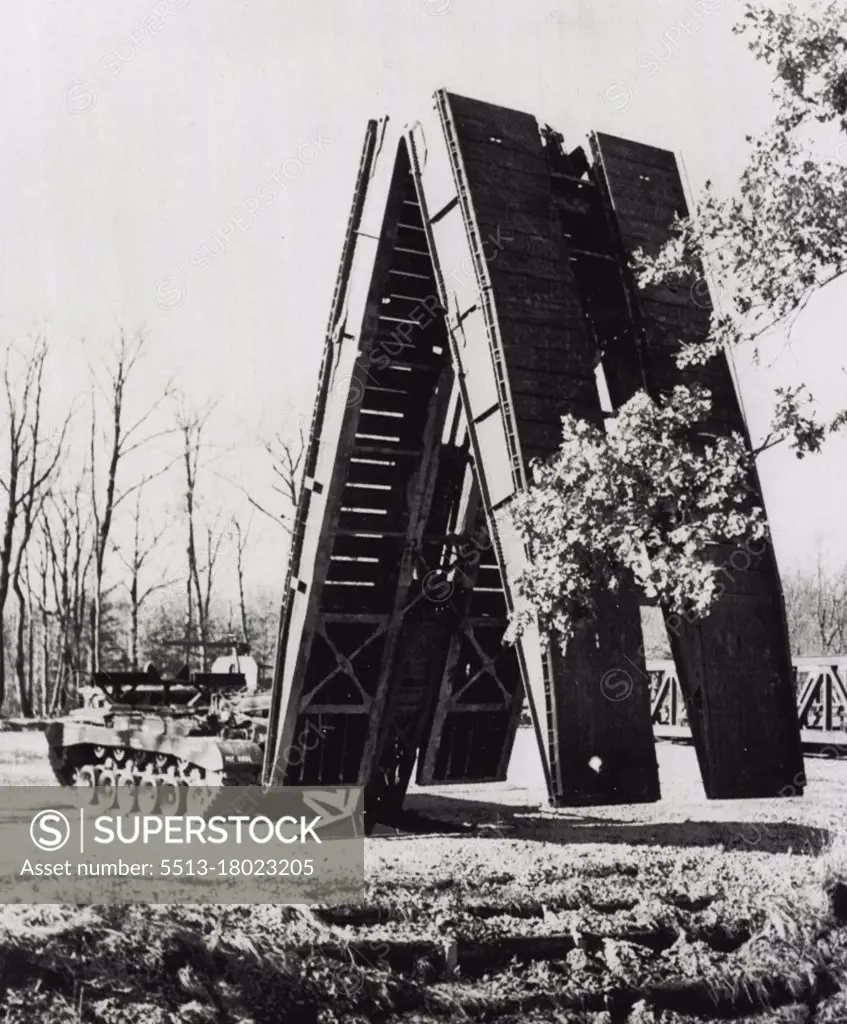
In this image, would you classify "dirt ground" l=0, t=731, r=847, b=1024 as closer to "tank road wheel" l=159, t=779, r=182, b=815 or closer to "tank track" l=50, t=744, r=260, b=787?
"tank track" l=50, t=744, r=260, b=787

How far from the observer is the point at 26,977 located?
549 cm

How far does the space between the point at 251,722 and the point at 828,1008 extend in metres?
6.23

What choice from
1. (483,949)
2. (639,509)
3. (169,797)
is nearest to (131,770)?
(169,797)

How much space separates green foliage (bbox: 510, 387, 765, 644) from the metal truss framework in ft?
2.21

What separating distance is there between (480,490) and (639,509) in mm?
3012

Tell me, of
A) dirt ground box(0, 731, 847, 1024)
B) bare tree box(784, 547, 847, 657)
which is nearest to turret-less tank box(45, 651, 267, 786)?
dirt ground box(0, 731, 847, 1024)

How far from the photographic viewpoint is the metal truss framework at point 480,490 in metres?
7.29

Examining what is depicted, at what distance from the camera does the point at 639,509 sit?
6137 millimetres

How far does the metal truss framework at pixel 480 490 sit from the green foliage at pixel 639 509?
0.67 meters

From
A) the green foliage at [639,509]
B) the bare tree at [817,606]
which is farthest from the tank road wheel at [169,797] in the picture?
the bare tree at [817,606]

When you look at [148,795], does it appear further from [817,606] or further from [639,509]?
[817,606]

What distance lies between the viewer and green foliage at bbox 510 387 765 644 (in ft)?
19.8

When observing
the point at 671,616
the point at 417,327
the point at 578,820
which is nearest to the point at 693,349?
the point at 671,616

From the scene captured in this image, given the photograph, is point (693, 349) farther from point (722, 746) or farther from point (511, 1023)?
point (511, 1023)
